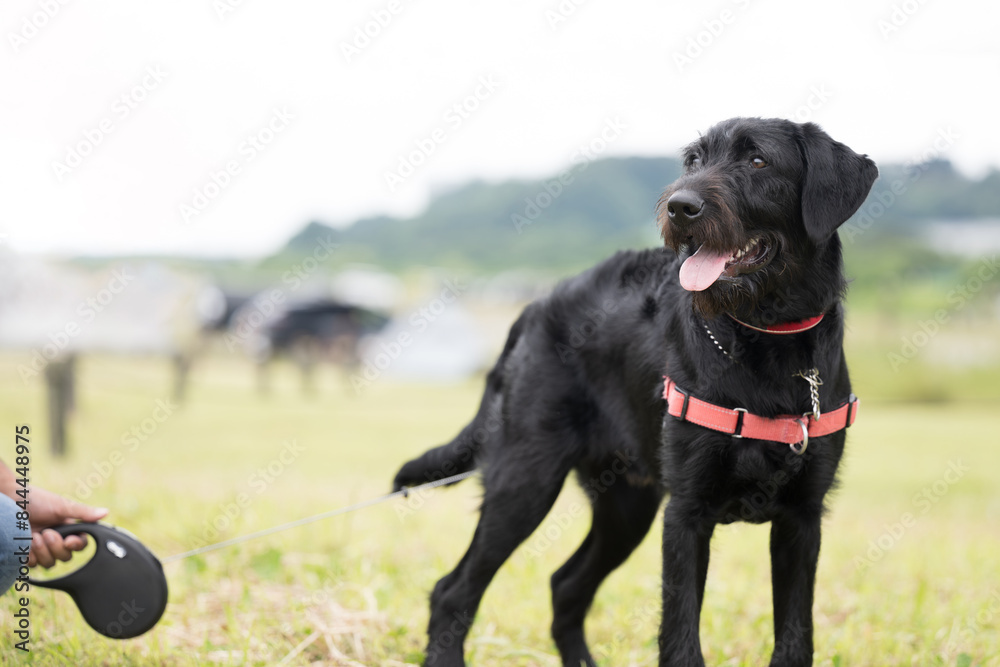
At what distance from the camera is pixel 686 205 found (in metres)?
2.48

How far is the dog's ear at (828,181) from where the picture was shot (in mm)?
2580

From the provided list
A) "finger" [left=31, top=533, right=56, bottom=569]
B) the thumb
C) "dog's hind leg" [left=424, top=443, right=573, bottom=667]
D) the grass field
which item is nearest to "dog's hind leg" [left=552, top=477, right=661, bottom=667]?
the grass field

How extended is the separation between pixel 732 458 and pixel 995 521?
6.34m

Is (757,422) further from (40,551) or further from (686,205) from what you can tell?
(40,551)

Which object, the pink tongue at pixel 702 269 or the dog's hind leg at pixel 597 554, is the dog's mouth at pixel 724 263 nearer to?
the pink tongue at pixel 702 269

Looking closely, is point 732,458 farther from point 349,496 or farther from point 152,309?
point 152,309

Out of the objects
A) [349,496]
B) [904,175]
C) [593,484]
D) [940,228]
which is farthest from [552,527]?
[940,228]

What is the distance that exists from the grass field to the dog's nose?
44.9 inches

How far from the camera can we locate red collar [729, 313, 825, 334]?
8.45 feet

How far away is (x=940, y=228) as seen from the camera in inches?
459

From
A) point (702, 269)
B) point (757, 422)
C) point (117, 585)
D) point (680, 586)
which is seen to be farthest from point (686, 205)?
point (117, 585)

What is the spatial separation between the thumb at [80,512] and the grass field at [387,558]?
21.6 inches

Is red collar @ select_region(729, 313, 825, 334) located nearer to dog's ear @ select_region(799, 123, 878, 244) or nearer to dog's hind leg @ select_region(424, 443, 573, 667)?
dog's ear @ select_region(799, 123, 878, 244)

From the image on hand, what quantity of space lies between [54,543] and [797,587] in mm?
2636
